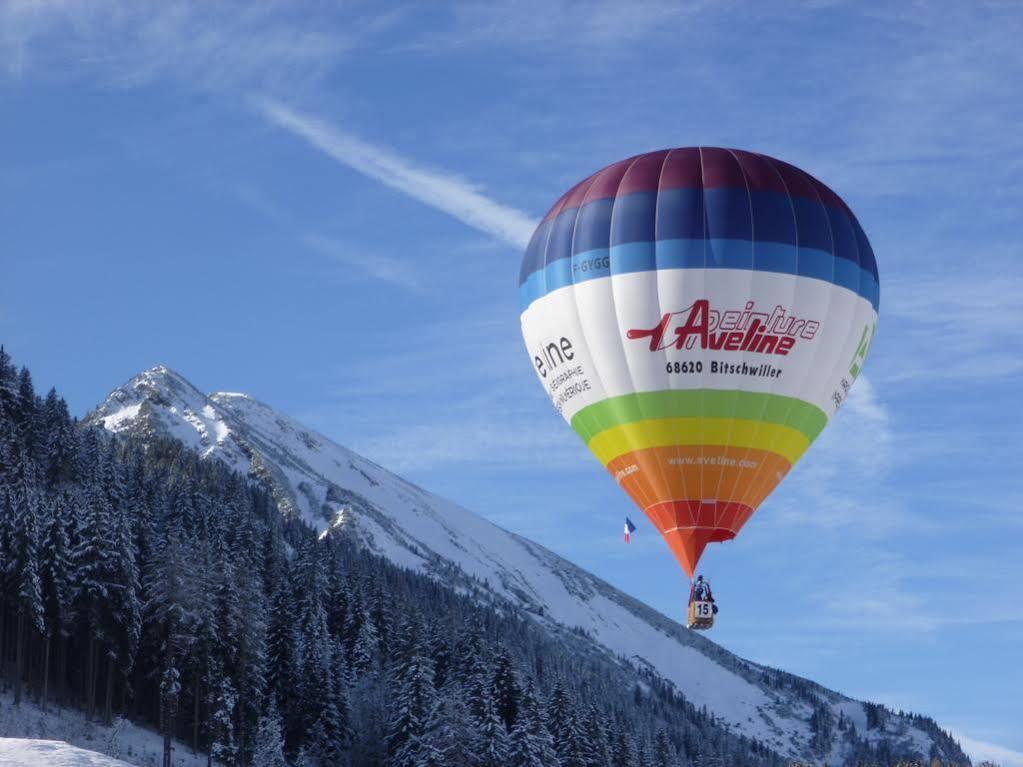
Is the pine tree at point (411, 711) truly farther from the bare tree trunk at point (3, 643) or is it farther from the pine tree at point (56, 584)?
the bare tree trunk at point (3, 643)

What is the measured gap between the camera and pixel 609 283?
48219mm

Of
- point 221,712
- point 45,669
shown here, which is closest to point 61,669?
point 45,669

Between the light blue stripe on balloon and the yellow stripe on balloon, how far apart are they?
4.40 meters

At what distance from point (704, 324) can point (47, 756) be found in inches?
832

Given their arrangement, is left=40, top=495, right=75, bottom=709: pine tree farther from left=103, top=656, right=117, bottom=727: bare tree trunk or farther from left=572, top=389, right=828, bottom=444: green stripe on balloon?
left=572, top=389, right=828, bottom=444: green stripe on balloon

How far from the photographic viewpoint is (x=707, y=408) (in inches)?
1860

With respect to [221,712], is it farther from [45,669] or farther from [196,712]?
[45,669]

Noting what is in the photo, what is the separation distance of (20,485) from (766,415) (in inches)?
2114

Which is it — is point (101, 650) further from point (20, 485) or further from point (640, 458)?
point (640, 458)

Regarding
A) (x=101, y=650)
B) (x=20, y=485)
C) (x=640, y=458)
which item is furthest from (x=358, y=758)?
(x=640, y=458)

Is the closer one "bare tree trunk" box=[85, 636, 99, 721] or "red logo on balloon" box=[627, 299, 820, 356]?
"red logo on balloon" box=[627, 299, 820, 356]

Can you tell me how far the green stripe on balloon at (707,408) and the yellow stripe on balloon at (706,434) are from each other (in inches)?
5.8

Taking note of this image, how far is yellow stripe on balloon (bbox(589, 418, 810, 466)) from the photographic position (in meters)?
47.3

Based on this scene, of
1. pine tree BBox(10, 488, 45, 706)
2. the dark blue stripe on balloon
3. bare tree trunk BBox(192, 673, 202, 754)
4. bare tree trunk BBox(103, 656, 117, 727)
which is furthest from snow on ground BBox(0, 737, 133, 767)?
bare tree trunk BBox(103, 656, 117, 727)
